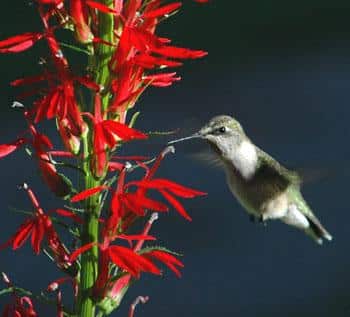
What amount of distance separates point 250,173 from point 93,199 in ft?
1.94

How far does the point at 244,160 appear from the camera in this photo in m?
1.92

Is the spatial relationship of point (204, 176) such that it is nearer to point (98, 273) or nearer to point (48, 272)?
point (48, 272)

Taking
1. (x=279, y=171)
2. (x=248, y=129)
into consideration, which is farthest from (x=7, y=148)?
(x=248, y=129)

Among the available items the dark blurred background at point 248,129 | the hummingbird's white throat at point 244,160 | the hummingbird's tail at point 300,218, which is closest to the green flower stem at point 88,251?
the hummingbird's white throat at point 244,160

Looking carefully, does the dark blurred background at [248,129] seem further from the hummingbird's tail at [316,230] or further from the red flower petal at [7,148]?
the red flower petal at [7,148]

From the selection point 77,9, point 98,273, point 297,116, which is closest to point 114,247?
point 98,273

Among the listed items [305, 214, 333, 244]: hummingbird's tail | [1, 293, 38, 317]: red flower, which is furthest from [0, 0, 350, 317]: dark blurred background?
[1, 293, 38, 317]: red flower

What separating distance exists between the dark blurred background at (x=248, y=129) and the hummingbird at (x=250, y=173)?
1.06 metres

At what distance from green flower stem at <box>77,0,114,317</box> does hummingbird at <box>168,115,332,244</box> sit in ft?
1.58

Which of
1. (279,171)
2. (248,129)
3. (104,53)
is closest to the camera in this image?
(104,53)

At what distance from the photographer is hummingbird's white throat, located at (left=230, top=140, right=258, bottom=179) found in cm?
190

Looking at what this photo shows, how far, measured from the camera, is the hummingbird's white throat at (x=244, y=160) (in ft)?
6.25

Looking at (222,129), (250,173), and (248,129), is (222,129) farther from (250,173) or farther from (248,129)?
(248,129)

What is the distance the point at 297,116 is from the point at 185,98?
13.6 inches
